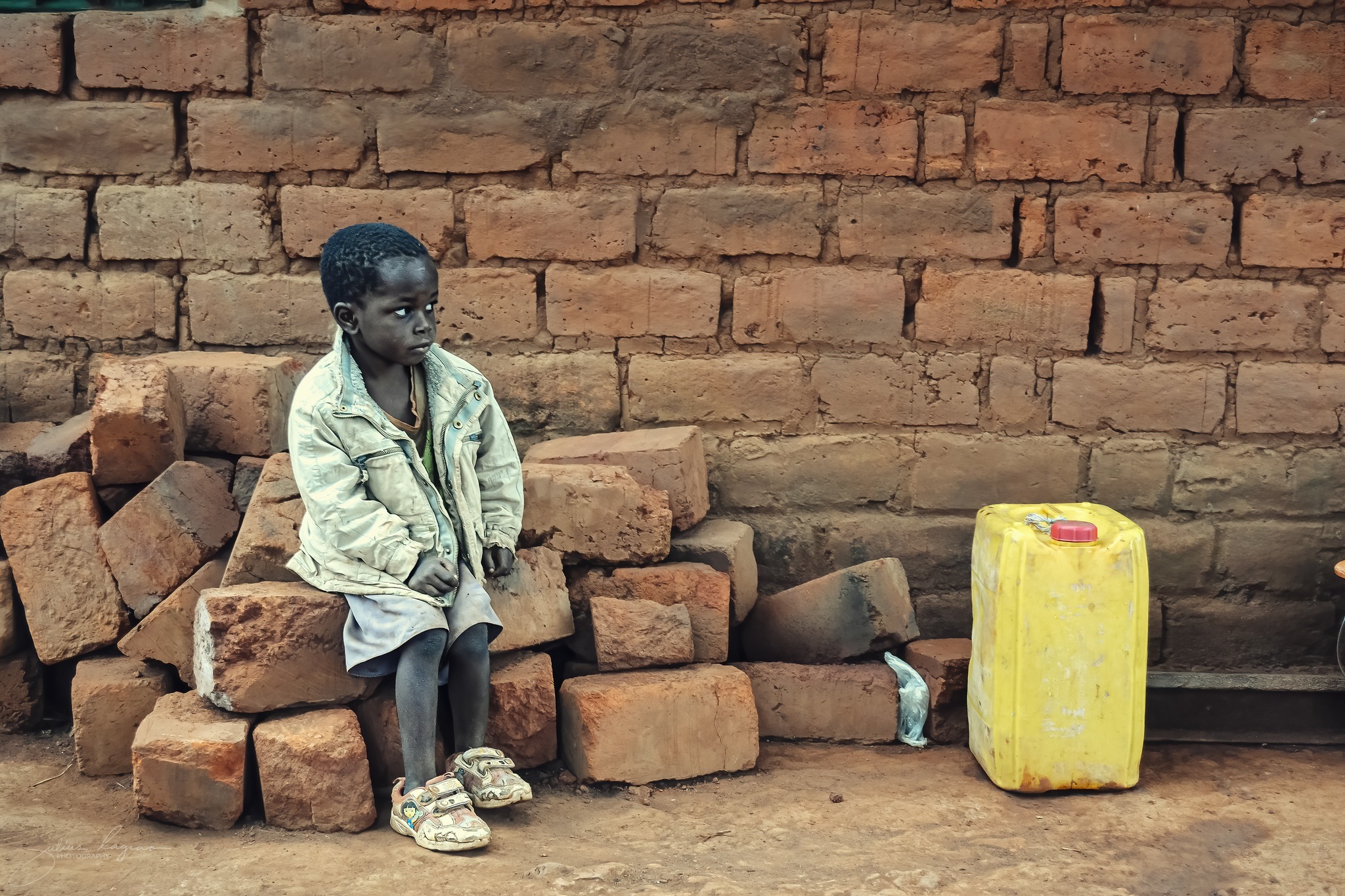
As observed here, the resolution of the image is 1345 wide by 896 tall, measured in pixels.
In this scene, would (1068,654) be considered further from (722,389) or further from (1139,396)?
(722,389)

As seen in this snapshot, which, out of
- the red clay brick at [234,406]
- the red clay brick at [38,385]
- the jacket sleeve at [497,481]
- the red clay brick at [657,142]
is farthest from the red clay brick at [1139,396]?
the red clay brick at [38,385]

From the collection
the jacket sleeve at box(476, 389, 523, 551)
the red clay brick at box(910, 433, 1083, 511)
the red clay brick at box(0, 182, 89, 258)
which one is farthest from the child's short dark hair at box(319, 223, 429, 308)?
the red clay brick at box(910, 433, 1083, 511)

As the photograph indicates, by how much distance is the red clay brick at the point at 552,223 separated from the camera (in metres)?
4.49

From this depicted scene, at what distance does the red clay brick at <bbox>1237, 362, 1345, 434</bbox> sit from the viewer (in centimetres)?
445

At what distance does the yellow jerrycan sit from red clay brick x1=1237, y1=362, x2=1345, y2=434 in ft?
3.58

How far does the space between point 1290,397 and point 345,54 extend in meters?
3.61

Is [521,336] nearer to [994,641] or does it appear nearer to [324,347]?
[324,347]

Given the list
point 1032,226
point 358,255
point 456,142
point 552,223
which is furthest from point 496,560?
point 1032,226

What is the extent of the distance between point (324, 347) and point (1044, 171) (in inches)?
106

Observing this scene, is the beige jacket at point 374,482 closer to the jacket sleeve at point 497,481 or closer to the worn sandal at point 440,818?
the jacket sleeve at point 497,481

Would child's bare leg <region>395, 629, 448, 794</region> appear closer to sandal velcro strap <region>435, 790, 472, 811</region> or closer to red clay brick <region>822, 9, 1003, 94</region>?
sandal velcro strap <region>435, 790, 472, 811</region>

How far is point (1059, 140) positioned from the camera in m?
4.39

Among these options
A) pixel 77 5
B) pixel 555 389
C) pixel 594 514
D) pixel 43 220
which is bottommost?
pixel 594 514

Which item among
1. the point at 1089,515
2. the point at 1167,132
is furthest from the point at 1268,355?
the point at 1089,515
